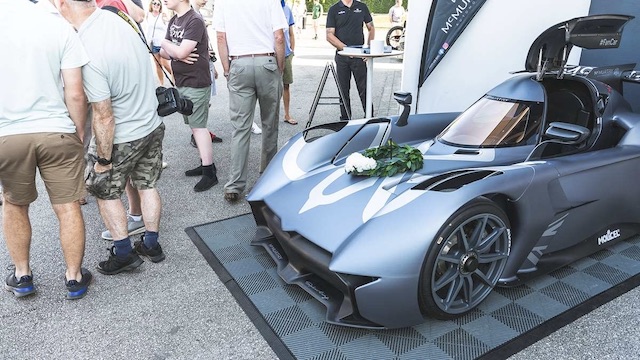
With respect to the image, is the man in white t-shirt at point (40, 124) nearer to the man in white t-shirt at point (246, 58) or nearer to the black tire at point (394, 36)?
the man in white t-shirt at point (246, 58)

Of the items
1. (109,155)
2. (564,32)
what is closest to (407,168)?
(564,32)

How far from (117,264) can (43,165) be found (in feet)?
2.61

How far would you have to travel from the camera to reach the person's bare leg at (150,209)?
311cm

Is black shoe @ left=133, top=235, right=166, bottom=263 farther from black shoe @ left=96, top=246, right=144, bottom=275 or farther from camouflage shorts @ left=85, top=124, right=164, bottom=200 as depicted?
camouflage shorts @ left=85, top=124, right=164, bottom=200

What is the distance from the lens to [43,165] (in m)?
2.54

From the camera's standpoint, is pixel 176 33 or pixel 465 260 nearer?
pixel 465 260

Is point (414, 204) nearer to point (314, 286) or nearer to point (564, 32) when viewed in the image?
point (314, 286)

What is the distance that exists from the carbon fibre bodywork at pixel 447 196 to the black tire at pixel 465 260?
20 mm

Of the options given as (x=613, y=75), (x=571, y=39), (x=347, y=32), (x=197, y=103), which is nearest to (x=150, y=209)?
(x=197, y=103)

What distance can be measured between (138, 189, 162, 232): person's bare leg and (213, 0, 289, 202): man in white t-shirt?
95 centimetres

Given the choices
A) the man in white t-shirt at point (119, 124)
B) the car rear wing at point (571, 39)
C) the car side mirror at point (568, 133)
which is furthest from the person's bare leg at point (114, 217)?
the car rear wing at point (571, 39)

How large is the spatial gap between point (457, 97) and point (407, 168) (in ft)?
10.3

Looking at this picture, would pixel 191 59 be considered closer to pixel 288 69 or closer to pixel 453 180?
pixel 288 69

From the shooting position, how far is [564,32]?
3150 millimetres
